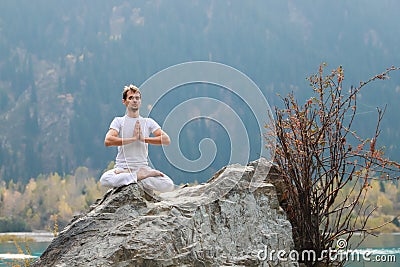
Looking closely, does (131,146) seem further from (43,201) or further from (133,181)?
(43,201)

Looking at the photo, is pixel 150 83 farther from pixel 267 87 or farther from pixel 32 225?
pixel 267 87

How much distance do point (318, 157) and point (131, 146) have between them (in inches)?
68.8

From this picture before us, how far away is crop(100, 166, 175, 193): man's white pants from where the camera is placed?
523 centimetres

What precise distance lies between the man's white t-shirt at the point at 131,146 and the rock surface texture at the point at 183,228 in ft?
0.79

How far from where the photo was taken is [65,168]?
259 ft

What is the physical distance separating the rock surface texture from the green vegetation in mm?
42841

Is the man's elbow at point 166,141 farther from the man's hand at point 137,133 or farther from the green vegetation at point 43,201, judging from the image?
the green vegetation at point 43,201

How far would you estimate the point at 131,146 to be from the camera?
5352 millimetres

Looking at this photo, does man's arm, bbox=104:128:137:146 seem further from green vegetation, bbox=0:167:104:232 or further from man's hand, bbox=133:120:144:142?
green vegetation, bbox=0:167:104:232

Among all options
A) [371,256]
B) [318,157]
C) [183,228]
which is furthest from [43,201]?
[183,228]

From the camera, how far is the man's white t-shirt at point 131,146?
5340 mm

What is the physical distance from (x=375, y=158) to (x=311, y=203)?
73cm

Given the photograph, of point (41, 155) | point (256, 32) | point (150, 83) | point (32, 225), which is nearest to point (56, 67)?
point (41, 155)

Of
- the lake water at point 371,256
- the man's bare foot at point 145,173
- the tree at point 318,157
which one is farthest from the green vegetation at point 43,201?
the man's bare foot at point 145,173
